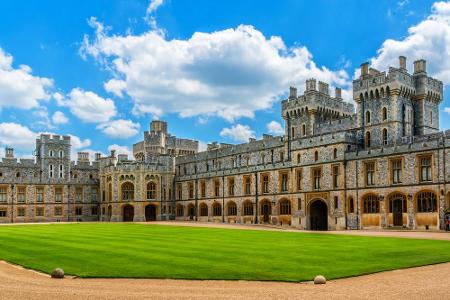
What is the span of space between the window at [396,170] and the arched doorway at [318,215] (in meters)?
8.90

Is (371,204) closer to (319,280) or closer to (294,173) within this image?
Answer: (294,173)

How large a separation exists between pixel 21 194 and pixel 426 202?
169ft

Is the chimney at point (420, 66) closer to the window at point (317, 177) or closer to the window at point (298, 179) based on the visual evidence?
the window at point (317, 177)

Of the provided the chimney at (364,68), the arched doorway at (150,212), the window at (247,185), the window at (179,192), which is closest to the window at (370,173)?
the chimney at (364,68)

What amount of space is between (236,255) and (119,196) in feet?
167

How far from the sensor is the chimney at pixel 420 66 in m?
47.4

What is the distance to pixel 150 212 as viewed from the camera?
228 ft

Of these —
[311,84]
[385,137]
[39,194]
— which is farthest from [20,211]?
[385,137]

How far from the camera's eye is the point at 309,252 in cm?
1923

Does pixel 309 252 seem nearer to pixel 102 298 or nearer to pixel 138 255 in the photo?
pixel 138 255

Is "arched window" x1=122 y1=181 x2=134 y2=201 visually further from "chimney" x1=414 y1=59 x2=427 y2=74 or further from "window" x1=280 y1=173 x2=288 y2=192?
"chimney" x1=414 y1=59 x2=427 y2=74

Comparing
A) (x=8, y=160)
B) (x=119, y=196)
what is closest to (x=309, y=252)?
(x=119, y=196)

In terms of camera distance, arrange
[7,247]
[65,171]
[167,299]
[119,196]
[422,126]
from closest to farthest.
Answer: [167,299] → [7,247] → [422,126] → [119,196] → [65,171]

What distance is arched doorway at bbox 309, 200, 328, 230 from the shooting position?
4862cm
